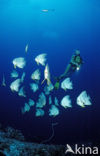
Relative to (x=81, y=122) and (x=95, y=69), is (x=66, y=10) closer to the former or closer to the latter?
(x=95, y=69)

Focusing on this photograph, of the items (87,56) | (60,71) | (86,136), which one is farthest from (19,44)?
(86,136)

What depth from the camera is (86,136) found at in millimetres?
13789

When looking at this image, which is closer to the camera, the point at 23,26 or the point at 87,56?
the point at 87,56

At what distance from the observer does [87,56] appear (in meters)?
16.9

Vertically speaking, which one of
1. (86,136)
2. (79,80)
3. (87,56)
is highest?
(87,56)

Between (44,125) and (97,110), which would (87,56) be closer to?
(97,110)

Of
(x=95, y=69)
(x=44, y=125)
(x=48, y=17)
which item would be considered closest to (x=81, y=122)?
(x=44, y=125)

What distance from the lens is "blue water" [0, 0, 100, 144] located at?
46.0 feet

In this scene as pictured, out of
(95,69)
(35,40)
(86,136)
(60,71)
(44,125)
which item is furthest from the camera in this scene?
(35,40)

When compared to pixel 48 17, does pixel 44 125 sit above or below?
below

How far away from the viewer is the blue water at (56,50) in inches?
552

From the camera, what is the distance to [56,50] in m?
19.7

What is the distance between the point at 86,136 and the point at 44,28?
1231 cm

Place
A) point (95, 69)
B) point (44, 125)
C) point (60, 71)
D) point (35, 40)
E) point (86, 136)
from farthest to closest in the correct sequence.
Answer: point (35, 40) < point (60, 71) < point (95, 69) < point (44, 125) < point (86, 136)
